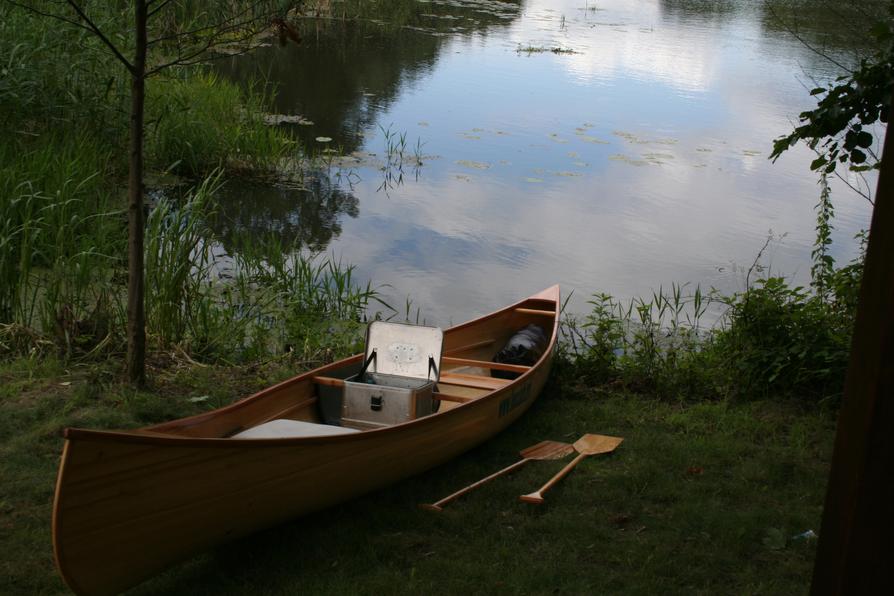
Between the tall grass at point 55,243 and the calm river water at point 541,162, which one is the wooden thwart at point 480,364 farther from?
the tall grass at point 55,243

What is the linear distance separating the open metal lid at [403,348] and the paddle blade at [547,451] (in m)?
0.64

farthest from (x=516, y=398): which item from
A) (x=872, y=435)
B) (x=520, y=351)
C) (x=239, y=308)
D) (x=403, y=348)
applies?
(x=872, y=435)

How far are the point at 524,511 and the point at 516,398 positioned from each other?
3.53 ft

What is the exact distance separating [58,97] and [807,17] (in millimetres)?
14797

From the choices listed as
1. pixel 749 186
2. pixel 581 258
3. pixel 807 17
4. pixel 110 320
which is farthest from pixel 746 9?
pixel 110 320

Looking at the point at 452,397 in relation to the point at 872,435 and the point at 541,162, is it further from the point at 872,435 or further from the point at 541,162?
the point at 541,162

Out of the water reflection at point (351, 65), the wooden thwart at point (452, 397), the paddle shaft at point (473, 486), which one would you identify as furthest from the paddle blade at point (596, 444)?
the water reflection at point (351, 65)

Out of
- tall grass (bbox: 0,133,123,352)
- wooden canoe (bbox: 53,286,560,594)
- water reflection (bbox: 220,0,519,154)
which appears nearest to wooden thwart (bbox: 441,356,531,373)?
wooden canoe (bbox: 53,286,560,594)

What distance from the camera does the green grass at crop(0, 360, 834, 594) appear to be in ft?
11.1

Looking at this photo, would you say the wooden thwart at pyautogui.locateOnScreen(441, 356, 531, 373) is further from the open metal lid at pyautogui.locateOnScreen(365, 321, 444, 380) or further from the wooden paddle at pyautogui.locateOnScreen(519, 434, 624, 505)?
the wooden paddle at pyautogui.locateOnScreen(519, 434, 624, 505)

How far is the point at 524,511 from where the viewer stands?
398 cm

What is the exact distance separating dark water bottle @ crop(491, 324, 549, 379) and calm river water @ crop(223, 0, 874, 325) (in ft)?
4.74

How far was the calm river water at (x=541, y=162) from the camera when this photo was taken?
8469 millimetres

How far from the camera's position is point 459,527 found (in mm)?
3791
